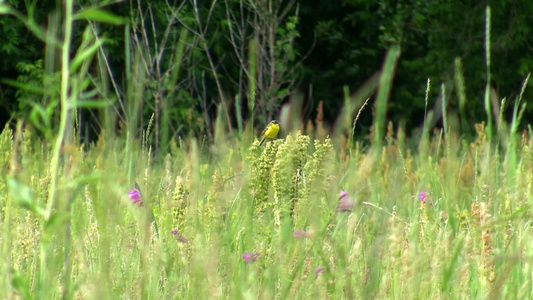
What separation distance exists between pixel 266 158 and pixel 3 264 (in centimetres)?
69

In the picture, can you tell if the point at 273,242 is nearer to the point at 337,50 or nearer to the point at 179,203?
the point at 179,203

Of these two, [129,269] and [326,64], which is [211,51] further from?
[129,269]

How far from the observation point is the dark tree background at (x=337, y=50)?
8.89 meters

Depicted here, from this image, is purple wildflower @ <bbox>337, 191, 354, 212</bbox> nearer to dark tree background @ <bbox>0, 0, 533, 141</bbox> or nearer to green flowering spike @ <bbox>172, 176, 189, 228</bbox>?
green flowering spike @ <bbox>172, 176, 189, 228</bbox>

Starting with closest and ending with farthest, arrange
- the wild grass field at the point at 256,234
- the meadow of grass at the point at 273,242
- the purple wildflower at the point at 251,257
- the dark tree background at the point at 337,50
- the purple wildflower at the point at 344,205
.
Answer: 1. the wild grass field at the point at 256,234
2. the meadow of grass at the point at 273,242
3. the purple wildflower at the point at 251,257
4. the purple wildflower at the point at 344,205
5. the dark tree background at the point at 337,50

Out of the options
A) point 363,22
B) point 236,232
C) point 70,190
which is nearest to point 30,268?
point 236,232

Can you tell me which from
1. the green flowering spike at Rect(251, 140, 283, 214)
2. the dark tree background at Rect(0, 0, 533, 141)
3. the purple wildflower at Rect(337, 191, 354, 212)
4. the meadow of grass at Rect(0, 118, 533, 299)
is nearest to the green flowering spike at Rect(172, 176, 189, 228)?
the meadow of grass at Rect(0, 118, 533, 299)

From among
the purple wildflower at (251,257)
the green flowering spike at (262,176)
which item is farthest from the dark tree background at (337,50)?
the purple wildflower at (251,257)

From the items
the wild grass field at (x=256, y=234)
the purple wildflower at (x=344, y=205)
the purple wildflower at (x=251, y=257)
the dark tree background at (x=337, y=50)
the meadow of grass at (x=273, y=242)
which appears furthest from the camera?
the dark tree background at (x=337, y=50)

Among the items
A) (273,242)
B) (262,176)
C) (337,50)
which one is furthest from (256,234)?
(337,50)

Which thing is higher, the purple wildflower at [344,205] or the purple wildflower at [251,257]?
the purple wildflower at [344,205]

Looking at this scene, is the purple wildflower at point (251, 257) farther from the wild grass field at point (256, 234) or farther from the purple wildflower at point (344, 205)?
the purple wildflower at point (344, 205)

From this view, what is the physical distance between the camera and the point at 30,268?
172 centimetres

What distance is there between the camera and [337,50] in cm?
1291
